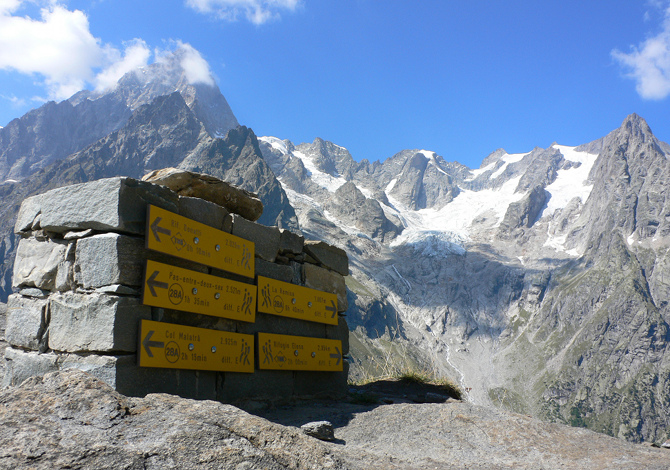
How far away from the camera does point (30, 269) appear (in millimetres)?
6352

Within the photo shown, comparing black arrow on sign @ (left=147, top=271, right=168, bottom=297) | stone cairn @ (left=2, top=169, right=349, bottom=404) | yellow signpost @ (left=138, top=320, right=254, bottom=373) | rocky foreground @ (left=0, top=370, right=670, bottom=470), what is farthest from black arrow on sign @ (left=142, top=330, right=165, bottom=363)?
rocky foreground @ (left=0, top=370, right=670, bottom=470)

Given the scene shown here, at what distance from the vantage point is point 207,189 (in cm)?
778

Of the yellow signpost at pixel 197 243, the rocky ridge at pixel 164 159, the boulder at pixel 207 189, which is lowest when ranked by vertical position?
the yellow signpost at pixel 197 243

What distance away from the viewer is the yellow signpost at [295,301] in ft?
26.0

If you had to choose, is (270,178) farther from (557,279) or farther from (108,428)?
(108,428)

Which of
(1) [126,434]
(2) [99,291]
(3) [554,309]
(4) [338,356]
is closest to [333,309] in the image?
(4) [338,356]

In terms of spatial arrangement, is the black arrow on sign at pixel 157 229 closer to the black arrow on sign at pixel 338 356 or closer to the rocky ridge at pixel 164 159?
the black arrow on sign at pixel 338 356

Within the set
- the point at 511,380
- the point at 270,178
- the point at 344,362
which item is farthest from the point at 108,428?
the point at 270,178

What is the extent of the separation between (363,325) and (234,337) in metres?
134

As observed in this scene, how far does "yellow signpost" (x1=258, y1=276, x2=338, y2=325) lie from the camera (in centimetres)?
793

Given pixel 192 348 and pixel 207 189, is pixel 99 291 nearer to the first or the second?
pixel 192 348

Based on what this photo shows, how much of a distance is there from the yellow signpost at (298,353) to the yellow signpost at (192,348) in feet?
1.01

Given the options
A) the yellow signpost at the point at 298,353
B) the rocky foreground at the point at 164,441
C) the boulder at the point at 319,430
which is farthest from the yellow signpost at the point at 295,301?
the rocky foreground at the point at 164,441

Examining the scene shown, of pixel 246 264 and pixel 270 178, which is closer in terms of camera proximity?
pixel 246 264
